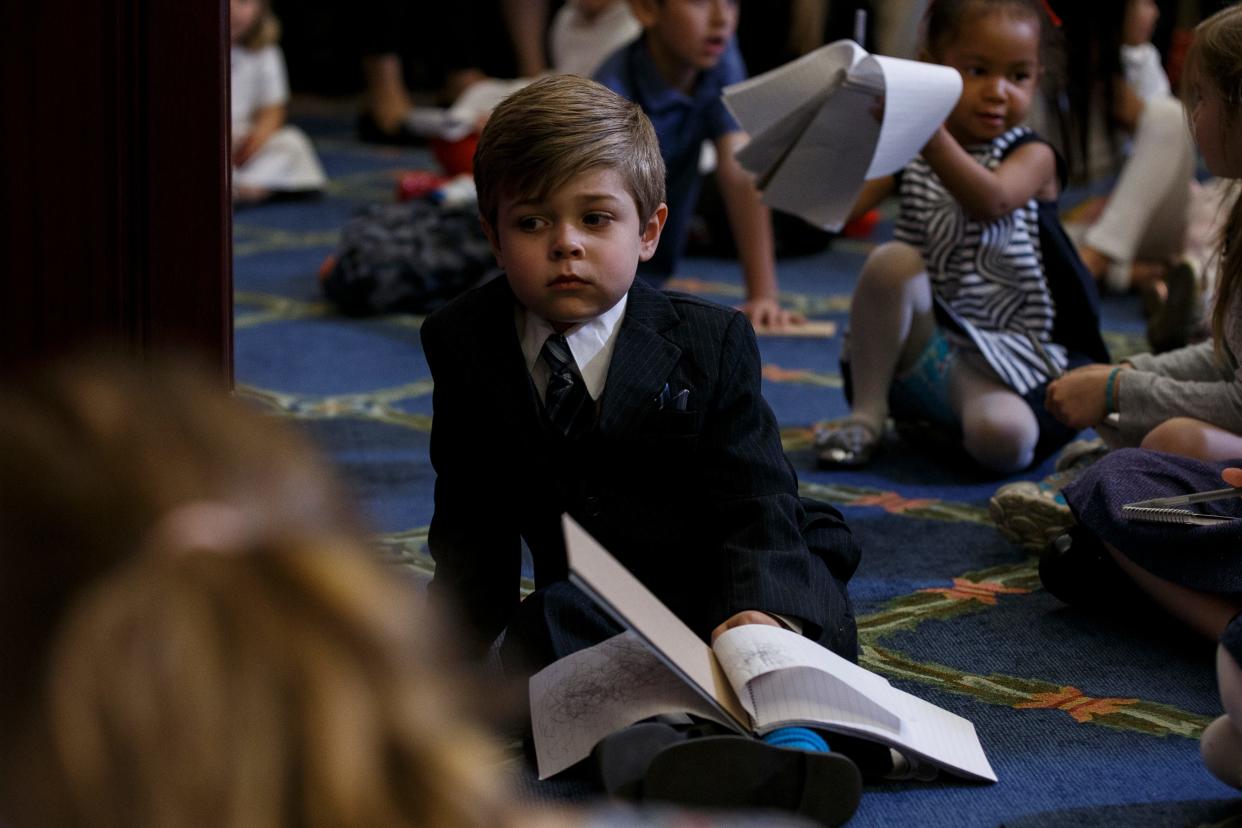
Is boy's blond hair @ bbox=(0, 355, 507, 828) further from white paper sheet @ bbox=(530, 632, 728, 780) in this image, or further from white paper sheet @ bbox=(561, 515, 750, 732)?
white paper sheet @ bbox=(530, 632, 728, 780)

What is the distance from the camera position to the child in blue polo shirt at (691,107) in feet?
7.20

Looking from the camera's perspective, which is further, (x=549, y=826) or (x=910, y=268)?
(x=910, y=268)

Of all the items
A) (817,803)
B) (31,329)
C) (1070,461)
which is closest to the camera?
(817,803)

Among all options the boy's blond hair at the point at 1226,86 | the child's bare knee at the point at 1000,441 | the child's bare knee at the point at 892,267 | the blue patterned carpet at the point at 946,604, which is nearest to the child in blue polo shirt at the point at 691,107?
the blue patterned carpet at the point at 946,604

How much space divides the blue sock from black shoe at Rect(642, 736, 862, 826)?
20mm

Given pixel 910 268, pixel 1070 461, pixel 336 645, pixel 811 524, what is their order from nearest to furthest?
pixel 336 645 < pixel 811 524 < pixel 1070 461 < pixel 910 268

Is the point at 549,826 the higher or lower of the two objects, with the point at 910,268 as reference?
higher

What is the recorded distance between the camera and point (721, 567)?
1.10 meters

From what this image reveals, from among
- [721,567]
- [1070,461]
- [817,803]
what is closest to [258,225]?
[1070,461]

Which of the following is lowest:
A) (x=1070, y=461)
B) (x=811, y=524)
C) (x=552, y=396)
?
(x=1070, y=461)

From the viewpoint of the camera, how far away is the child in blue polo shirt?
220 cm

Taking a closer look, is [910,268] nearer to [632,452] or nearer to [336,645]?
[632,452]

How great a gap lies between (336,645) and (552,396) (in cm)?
71

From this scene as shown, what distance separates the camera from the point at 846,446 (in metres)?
1.76
